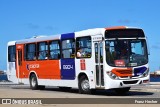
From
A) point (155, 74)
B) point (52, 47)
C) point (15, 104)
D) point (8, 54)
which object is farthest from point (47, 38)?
point (155, 74)

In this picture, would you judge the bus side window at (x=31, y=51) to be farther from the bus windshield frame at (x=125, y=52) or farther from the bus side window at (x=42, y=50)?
the bus windshield frame at (x=125, y=52)

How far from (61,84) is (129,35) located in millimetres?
5358

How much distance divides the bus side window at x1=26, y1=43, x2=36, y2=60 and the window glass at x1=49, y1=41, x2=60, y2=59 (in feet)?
7.20

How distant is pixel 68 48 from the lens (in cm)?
2445

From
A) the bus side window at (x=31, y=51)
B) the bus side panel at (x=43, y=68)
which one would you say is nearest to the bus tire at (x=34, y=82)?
the bus side panel at (x=43, y=68)

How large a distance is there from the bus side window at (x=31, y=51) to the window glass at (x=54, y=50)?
220cm

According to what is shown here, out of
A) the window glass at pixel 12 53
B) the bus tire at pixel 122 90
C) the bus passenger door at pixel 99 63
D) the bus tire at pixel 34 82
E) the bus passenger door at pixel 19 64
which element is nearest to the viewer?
the bus passenger door at pixel 99 63

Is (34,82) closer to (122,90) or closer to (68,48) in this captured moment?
(68,48)

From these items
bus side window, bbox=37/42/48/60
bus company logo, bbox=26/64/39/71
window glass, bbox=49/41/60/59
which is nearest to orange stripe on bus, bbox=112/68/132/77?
window glass, bbox=49/41/60/59

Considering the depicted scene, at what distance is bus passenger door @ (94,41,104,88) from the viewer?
21.9 metres

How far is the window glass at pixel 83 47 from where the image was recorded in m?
22.8

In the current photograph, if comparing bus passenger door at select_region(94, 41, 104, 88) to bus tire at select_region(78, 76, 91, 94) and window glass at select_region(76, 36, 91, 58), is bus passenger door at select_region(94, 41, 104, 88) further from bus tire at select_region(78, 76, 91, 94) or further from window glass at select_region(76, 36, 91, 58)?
bus tire at select_region(78, 76, 91, 94)

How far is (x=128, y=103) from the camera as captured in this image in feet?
55.1

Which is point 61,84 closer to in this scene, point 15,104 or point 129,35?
point 129,35
